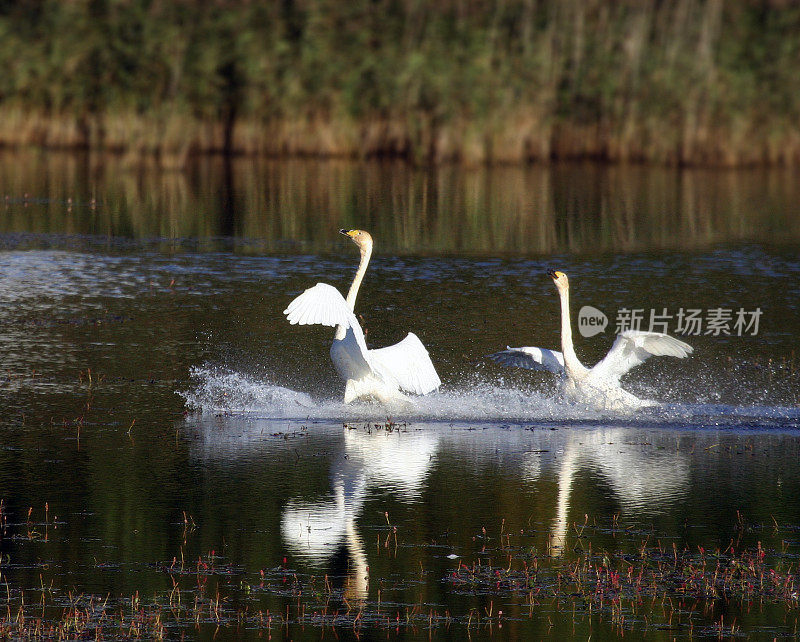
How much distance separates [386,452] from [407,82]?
77.1ft

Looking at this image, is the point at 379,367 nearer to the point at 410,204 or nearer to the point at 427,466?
the point at 427,466

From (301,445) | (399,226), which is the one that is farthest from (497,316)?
(399,226)

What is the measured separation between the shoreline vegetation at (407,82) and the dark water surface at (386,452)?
11.0 meters

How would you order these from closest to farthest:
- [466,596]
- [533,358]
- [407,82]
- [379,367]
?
1. [466,596]
2. [379,367]
3. [533,358]
4. [407,82]

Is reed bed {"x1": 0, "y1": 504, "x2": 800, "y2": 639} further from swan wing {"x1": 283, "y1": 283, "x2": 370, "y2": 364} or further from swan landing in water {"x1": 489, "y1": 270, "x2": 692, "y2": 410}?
swan landing in water {"x1": 489, "y1": 270, "x2": 692, "y2": 410}

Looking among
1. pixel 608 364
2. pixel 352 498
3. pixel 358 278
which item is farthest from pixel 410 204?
pixel 352 498

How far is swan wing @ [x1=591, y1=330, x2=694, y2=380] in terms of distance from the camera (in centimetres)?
1098

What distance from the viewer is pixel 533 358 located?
1134 centimetres

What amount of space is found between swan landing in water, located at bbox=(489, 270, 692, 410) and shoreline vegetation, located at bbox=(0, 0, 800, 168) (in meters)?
20.4

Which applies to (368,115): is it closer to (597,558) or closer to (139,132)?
(139,132)

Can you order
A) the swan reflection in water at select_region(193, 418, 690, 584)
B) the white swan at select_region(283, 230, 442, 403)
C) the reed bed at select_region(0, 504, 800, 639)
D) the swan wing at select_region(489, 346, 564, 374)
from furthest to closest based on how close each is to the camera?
the swan wing at select_region(489, 346, 564, 374) < the white swan at select_region(283, 230, 442, 403) < the swan reflection in water at select_region(193, 418, 690, 584) < the reed bed at select_region(0, 504, 800, 639)

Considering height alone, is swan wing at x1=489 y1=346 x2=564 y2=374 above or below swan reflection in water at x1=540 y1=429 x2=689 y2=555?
above

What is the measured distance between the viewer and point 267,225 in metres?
22.5

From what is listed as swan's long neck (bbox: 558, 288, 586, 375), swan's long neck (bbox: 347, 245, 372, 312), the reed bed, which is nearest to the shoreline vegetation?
swan's long neck (bbox: 347, 245, 372, 312)
